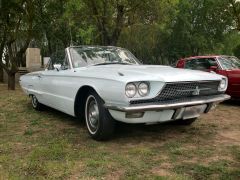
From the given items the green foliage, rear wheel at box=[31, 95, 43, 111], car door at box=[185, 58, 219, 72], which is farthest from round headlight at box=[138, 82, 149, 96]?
car door at box=[185, 58, 219, 72]

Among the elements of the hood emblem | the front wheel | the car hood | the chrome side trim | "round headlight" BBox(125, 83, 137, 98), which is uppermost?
the car hood

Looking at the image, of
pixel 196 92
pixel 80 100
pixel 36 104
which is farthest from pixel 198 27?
pixel 196 92

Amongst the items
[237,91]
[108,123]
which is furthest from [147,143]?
[237,91]

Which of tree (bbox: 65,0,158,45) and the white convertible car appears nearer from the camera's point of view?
the white convertible car

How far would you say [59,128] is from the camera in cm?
668

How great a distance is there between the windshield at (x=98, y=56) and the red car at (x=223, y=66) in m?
3.78

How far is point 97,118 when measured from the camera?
221 inches

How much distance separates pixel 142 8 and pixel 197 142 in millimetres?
10157

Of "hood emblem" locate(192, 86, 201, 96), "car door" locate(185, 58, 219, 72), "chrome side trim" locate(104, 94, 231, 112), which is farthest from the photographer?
"car door" locate(185, 58, 219, 72)

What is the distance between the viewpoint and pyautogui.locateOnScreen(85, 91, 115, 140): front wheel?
5.37m

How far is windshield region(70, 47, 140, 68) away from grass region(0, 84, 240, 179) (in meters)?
1.21

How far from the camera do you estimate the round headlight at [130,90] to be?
494 cm

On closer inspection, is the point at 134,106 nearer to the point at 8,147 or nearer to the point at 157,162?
the point at 157,162

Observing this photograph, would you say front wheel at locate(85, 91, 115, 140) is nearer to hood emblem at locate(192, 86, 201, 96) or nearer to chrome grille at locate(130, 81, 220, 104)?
chrome grille at locate(130, 81, 220, 104)
